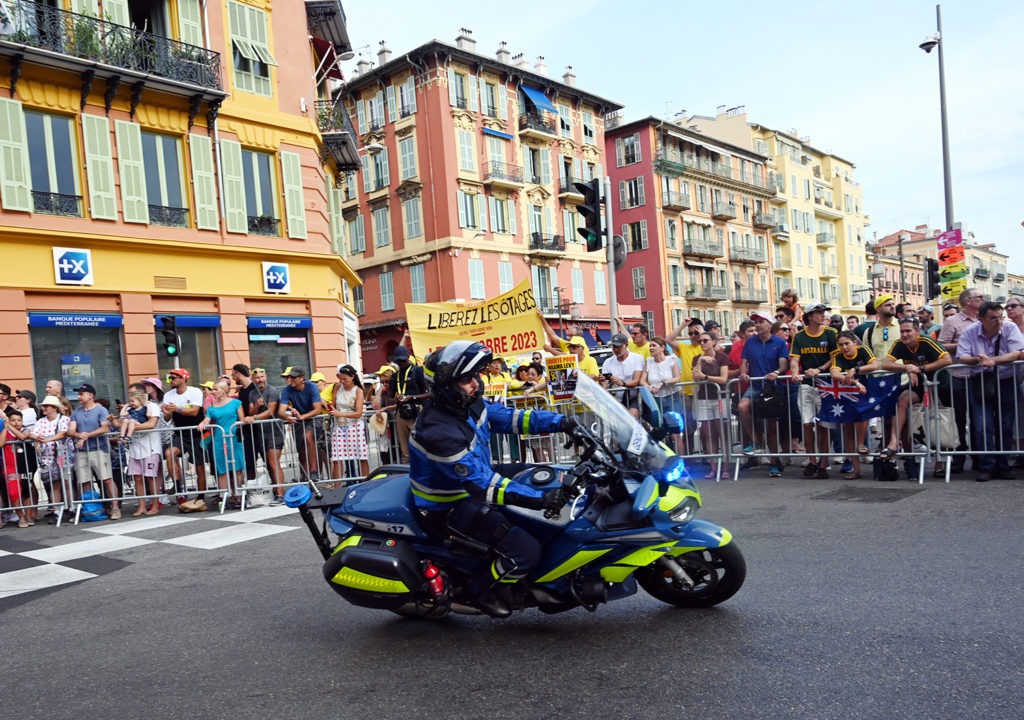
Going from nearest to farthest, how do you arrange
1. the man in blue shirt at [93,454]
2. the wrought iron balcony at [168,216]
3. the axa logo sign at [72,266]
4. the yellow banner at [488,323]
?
the man in blue shirt at [93,454]
the yellow banner at [488,323]
the axa logo sign at [72,266]
the wrought iron balcony at [168,216]

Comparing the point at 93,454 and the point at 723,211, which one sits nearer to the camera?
the point at 93,454

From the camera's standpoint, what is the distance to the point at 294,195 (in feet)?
72.1

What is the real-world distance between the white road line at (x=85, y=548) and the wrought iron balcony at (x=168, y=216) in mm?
12288

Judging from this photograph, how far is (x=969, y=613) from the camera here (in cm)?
421

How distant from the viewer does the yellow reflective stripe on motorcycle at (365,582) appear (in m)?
4.42

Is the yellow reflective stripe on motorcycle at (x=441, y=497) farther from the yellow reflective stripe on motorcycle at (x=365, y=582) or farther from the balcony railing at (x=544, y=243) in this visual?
the balcony railing at (x=544, y=243)

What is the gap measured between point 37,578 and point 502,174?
38316mm

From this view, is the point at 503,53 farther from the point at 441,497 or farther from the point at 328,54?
the point at 441,497

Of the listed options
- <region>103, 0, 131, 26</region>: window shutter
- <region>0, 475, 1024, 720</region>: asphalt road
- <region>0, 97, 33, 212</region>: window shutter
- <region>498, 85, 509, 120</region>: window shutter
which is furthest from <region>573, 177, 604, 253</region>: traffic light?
<region>498, 85, 509, 120</region>: window shutter

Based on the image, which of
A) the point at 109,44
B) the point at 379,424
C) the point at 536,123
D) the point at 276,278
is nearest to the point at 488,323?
the point at 379,424

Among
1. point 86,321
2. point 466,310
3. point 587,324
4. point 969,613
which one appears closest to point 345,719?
point 969,613

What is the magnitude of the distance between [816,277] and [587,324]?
115 feet

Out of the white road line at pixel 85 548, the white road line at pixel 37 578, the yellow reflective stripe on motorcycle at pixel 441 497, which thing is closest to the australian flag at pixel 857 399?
the yellow reflective stripe on motorcycle at pixel 441 497

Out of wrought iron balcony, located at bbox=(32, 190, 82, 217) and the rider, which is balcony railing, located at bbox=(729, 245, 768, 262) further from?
the rider
